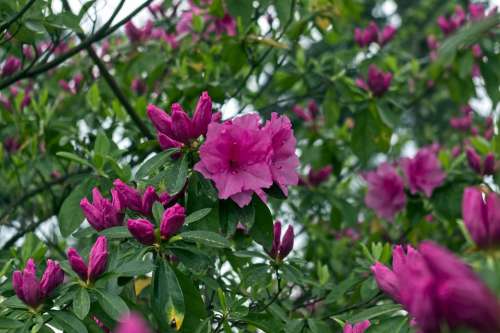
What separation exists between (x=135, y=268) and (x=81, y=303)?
0.46ft

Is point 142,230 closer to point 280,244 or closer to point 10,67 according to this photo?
point 280,244

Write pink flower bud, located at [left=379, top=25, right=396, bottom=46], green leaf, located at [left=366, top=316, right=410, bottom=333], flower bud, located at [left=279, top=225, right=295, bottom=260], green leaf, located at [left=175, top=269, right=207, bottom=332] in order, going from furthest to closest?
pink flower bud, located at [left=379, top=25, right=396, bottom=46] → flower bud, located at [left=279, top=225, right=295, bottom=260] → green leaf, located at [left=175, top=269, right=207, bottom=332] → green leaf, located at [left=366, top=316, right=410, bottom=333]

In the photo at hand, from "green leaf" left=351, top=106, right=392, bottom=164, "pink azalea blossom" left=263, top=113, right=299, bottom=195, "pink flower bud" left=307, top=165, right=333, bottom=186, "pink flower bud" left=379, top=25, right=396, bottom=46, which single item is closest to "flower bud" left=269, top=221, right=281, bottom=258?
"pink azalea blossom" left=263, top=113, right=299, bottom=195

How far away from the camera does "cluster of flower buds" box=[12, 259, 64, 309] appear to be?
1.58 metres

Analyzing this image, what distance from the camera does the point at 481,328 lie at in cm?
75

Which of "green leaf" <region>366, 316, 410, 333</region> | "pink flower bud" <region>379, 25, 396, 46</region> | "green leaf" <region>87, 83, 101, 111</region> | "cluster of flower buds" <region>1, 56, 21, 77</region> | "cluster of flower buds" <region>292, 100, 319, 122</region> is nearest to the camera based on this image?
"green leaf" <region>366, 316, 410, 333</region>

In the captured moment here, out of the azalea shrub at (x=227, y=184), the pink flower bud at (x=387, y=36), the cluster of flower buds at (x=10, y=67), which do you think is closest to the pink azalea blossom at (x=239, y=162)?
the azalea shrub at (x=227, y=184)

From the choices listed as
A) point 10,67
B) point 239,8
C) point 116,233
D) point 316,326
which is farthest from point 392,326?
point 10,67

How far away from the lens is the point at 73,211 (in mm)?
2201

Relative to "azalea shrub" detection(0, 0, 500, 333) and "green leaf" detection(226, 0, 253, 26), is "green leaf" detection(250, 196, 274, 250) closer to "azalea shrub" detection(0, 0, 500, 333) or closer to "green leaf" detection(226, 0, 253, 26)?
"azalea shrub" detection(0, 0, 500, 333)

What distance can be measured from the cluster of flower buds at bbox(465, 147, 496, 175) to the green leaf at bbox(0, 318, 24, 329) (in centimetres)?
222

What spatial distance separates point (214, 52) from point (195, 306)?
1.97m

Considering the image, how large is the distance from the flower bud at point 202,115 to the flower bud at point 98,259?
1.24 feet

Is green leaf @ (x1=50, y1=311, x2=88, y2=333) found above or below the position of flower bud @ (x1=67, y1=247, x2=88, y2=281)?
below
